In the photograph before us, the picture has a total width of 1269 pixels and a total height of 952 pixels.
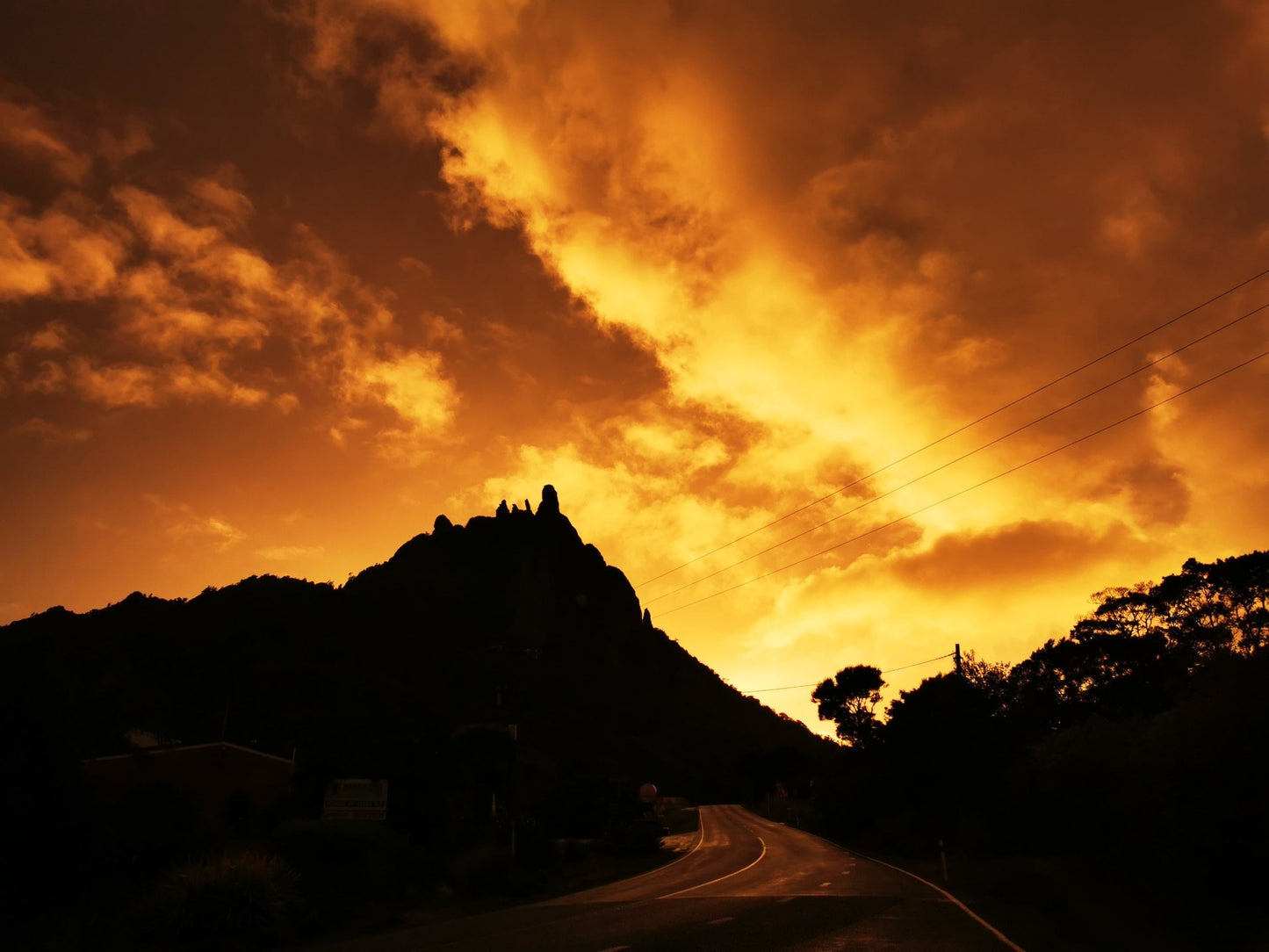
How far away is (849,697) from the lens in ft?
277

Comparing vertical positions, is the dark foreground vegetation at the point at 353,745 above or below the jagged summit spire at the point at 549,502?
below

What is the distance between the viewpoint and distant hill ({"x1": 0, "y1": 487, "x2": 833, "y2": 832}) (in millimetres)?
41219

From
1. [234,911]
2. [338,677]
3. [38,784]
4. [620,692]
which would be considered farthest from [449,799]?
[620,692]

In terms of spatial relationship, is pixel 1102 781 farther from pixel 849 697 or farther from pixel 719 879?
pixel 849 697

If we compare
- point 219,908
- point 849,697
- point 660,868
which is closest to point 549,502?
point 849,697

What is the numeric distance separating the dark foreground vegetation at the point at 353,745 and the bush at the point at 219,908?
5 cm

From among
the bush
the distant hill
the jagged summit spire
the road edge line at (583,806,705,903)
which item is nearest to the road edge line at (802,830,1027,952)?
the road edge line at (583,806,705,903)

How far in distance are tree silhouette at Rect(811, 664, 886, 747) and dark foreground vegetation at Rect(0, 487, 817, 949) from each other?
18.5m

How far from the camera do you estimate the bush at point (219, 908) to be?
15.1 meters

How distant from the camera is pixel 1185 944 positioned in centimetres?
1300

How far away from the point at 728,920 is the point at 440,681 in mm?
112559

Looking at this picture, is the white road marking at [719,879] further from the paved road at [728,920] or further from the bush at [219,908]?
the bush at [219,908]

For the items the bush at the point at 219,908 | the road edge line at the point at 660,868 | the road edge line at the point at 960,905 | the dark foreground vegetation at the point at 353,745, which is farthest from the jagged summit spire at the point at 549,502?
the bush at the point at 219,908

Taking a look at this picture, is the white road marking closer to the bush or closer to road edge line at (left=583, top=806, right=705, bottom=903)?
road edge line at (left=583, top=806, right=705, bottom=903)
